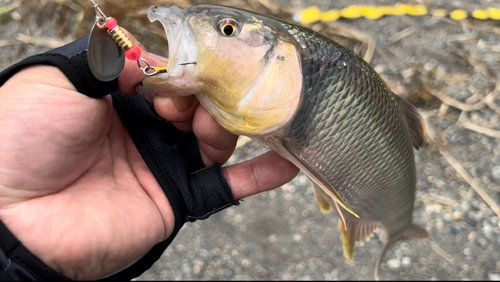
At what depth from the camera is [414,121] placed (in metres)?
1.85

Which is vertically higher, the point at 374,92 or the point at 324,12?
the point at 374,92

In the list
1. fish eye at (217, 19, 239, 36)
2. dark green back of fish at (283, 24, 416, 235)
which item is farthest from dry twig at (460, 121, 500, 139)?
fish eye at (217, 19, 239, 36)

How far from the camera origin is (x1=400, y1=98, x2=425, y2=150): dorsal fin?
180 cm

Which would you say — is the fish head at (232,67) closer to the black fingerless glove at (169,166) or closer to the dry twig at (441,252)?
the black fingerless glove at (169,166)

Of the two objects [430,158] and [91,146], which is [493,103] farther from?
[91,146]

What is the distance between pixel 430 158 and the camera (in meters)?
3.21

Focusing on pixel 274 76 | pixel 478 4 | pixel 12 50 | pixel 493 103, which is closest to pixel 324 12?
pixel 478 4

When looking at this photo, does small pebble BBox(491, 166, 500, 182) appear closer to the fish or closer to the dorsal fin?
the dorsal fin

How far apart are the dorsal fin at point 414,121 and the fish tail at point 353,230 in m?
0.56

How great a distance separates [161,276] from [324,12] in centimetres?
282

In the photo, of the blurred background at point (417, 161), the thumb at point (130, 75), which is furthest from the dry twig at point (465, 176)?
the thumb at point (130, 75)

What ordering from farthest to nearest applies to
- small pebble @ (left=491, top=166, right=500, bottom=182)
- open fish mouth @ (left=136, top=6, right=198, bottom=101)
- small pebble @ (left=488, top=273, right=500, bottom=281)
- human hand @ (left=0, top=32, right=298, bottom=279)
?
small pebble @ (left=491, top=166, right=500, bottom=182) → small pebble @ (left=488, top=273, right=500, bottom=281) → human hand @ (left=0, top=32, right=298, bottom=279) → open fish mouth @ (left=136, top=6, right=198, bottom=101)

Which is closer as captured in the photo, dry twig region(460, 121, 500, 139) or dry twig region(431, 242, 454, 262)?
dry twig region(431, 242, 454, 262)

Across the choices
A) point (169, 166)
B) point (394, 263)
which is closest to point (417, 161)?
point (394, 263)
